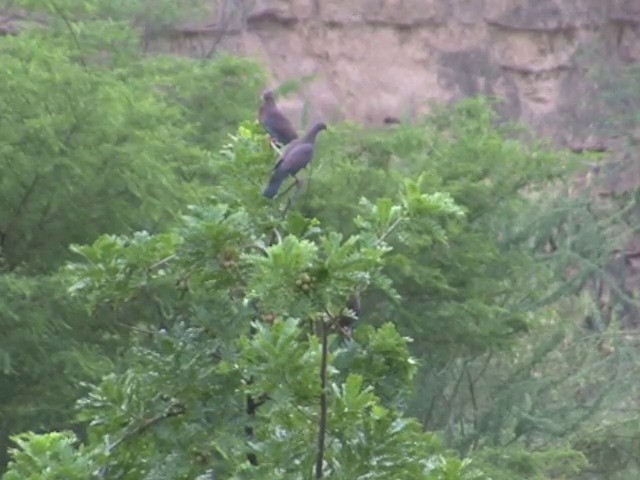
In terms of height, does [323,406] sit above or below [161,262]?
below

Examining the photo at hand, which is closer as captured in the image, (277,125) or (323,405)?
(323,405)

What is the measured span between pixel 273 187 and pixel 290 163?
0.22 meters

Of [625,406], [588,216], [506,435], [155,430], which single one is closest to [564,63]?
[588,216]

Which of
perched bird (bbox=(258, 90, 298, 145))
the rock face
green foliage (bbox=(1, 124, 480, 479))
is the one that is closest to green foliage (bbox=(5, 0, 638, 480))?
green foliage (bbox=(1, 124, 480, 479))

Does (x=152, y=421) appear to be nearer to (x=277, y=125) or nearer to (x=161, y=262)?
(x=161, y=262)

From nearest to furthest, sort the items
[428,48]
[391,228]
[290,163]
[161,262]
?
[391,228], [161,262], [290,163], [428,48]

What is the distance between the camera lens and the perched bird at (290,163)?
420 centimetres

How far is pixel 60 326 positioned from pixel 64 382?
0.94 ft

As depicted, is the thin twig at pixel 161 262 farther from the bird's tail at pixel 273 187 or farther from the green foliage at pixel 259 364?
the bird's tail at pixel 273 187

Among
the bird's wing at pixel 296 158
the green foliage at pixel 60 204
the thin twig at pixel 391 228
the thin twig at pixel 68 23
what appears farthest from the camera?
the thin twig at pixel 68 23

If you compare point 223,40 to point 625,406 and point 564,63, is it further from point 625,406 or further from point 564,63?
point 625,406

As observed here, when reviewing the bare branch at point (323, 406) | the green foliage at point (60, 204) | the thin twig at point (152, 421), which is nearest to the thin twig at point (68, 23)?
the green foliage at point (60, 204)

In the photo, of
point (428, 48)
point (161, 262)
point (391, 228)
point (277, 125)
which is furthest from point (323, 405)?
point (428, 48)

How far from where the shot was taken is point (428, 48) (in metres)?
19.9
